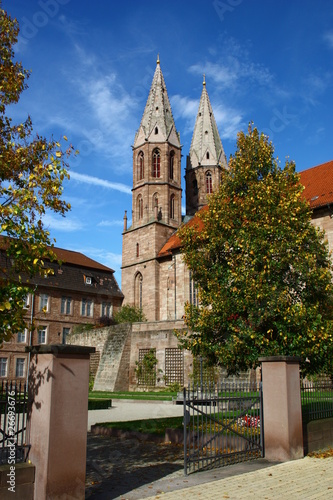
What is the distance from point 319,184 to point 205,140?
1199 inches

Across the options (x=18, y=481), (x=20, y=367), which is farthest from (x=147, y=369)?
(x=18, y=481)

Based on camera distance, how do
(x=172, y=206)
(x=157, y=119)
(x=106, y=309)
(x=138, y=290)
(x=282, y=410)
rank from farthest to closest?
(x=157, y=119), (x=172, y=206), (x=106, y=309), (x=138, y=290), (x=282, y=410)

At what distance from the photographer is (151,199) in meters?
49.1

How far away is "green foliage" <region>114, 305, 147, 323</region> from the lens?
42719mm

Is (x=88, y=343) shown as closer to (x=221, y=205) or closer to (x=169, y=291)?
(x=169, y=291)

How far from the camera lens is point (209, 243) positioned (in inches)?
617

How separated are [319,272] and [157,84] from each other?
146 feet

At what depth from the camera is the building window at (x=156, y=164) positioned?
165ft

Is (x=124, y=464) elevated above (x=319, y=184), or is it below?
below

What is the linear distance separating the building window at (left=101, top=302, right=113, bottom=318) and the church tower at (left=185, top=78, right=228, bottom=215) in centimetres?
1582

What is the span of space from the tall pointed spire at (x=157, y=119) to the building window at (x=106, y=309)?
694 inches

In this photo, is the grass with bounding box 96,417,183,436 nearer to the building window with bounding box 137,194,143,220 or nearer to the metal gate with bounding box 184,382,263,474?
the metal gate with bounding box 184,382,263,474

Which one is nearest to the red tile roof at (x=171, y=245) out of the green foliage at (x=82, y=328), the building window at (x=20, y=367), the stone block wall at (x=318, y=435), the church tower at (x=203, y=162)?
the green foliage at (x=82, y=328)

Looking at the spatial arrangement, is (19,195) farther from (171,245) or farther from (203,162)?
(203,162)
